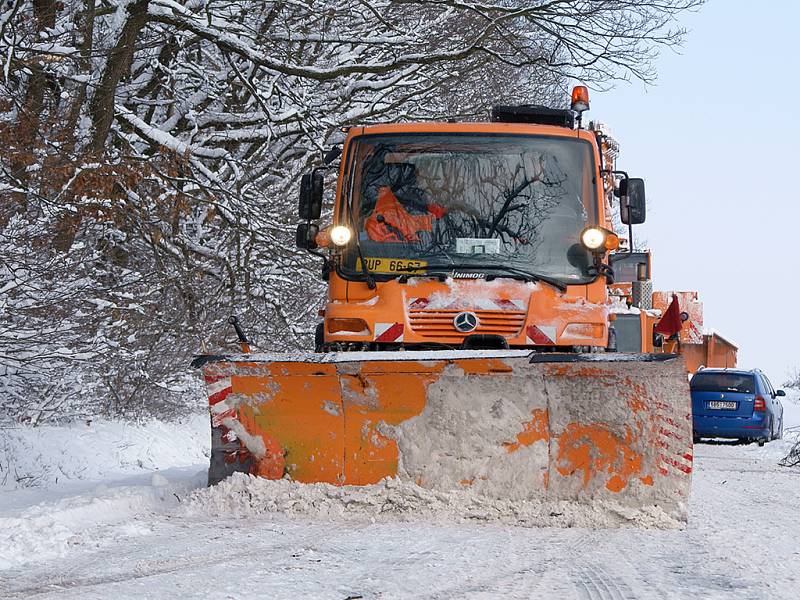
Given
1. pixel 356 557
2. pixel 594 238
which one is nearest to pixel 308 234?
pixel 594 238

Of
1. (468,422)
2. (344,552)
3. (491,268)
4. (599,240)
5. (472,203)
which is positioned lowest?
(344,552)

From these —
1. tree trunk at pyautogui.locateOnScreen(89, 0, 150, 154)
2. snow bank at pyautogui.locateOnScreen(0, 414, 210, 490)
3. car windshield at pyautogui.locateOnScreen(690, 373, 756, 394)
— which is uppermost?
tree trunk at pyautogui.locateOnScreen(89, 0, 150, 154)

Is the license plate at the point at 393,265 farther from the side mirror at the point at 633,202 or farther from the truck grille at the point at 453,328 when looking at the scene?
the side mirror at the point at 633,202

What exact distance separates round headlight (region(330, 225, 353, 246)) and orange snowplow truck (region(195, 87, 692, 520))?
0.01 m

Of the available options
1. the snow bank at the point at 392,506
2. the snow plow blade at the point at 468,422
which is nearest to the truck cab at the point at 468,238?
the snow plow blade at the point at 468,422

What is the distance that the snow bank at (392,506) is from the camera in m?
6.70

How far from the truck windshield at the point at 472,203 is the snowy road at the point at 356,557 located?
6.83ft

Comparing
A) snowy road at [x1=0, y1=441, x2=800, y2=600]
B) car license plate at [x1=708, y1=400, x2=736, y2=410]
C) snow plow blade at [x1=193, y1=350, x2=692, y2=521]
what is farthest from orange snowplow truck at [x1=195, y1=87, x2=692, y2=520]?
car license plate at [x1=708, y1=400, x2=736, y2=410]

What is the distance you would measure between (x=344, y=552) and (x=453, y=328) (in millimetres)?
2587

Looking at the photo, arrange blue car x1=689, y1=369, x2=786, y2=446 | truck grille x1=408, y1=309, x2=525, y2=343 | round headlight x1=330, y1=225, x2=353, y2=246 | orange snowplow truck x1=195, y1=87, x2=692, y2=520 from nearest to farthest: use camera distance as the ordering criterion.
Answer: orange snowplow truck x1=195, y1=87, x2=692, y2=520, truck grille x1=408, y1=309, x2=525, y2=343, round headlight x1=330, y1=225, x2=353, y2=246, blue car x1=689, y1=369, x2=786, y2=446

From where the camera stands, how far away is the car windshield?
61.4 ft

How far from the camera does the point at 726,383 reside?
18.9 m

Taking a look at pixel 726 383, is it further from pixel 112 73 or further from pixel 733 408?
pixel 112 73

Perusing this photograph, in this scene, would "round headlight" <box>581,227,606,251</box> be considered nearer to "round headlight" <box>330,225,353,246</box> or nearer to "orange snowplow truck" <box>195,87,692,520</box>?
"orange snowplow truck" <box>195,87,692,520</box>
